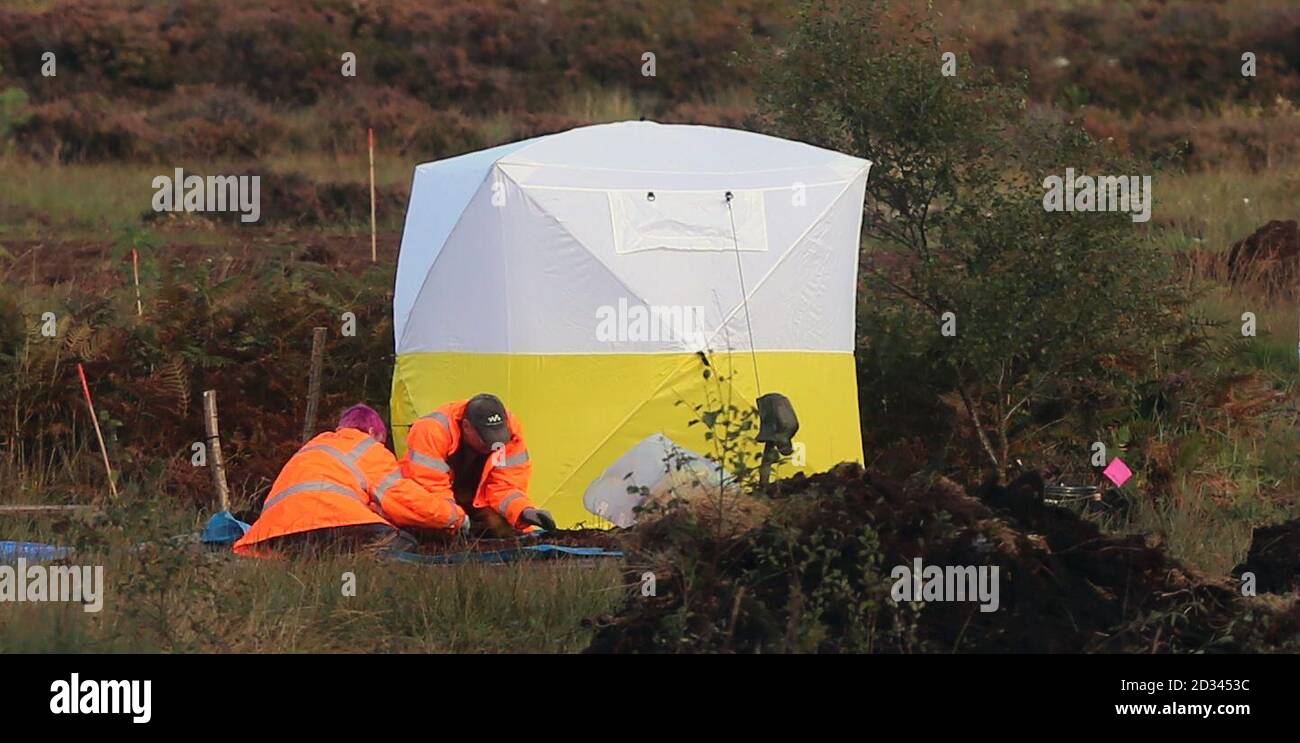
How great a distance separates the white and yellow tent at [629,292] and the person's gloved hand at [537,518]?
2.41 ft

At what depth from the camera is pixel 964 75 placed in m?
15.2

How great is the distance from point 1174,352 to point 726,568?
7.58 meters

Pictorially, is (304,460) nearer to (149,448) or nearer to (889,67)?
(149,448)

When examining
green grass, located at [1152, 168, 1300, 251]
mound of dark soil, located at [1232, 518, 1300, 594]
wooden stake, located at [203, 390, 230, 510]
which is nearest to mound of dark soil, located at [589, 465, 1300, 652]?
mound of dark soil, located at [1232, 518, 1300, 594]

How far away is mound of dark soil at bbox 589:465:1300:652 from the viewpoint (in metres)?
8.47

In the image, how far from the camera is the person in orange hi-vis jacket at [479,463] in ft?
36.6

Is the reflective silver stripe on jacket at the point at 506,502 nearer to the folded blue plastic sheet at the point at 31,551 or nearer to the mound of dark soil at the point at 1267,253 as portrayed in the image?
the folded blue plastic sheet at the point at 31,551

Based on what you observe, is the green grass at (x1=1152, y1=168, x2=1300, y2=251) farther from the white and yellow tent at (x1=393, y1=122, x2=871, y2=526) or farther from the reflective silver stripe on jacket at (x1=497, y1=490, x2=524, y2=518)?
the reflective silver stripe on jacket at (x1=497, y1=490, x2=524, y2=518)

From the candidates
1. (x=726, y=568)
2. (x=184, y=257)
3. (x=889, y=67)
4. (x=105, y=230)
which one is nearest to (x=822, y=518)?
(x=726, y=568)

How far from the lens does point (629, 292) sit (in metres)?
12.4

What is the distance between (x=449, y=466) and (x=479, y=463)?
10.4 inches

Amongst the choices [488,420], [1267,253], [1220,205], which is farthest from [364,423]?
[1220,205]

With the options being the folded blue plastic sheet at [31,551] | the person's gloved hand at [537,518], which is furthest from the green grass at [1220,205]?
the folded blue plastic sheet at [31,551]

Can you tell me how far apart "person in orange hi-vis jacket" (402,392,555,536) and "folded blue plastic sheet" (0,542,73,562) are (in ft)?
6.29
